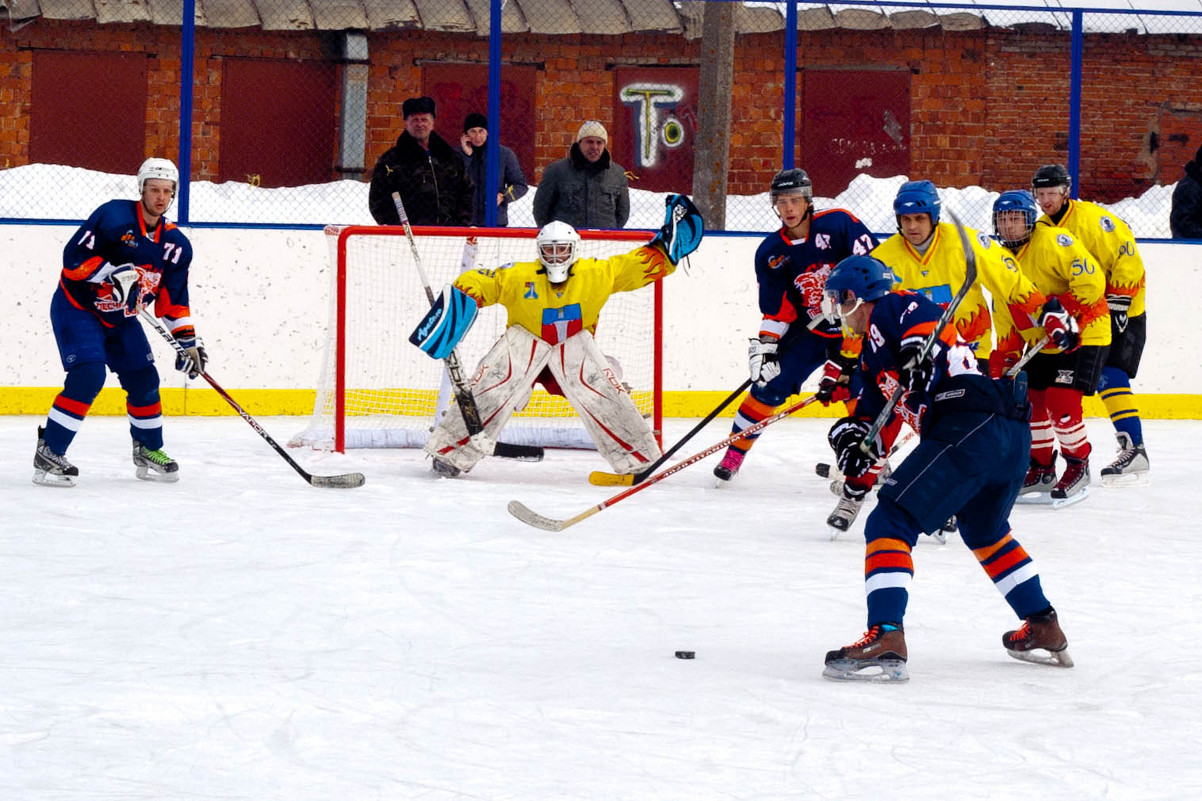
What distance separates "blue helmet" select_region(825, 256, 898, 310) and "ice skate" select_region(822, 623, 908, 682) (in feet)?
2.25

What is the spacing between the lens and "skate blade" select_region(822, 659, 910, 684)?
3.18 meters

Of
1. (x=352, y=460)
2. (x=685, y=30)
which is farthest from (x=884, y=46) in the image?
(x=352, y=460)

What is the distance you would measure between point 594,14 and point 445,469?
244 inches

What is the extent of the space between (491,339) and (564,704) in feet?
14.9

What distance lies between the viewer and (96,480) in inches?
225

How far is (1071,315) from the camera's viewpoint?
552cm

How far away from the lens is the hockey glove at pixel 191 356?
5652 mm

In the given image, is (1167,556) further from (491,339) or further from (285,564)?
(491,339)

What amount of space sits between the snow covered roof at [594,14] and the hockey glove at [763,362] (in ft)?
8.66

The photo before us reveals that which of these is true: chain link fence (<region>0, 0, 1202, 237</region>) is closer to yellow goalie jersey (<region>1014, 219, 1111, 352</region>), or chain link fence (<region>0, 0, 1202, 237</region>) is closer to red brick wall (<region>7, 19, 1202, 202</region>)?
red brick wall (<region>7, 19, 1202, 202</region>)

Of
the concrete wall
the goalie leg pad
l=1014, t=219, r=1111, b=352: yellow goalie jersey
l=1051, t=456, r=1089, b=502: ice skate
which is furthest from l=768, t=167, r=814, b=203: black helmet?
the concrete wall

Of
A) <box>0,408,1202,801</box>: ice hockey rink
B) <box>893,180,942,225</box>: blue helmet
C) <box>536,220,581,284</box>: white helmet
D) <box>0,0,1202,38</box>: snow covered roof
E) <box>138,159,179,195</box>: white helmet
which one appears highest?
<box>0,0,1202,38</box>: snow covered roof

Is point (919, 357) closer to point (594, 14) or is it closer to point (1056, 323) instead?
point (1056, 323)

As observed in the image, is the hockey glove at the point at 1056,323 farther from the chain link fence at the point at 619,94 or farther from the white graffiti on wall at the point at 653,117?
the white graffiti on wall at the point at 653,117
